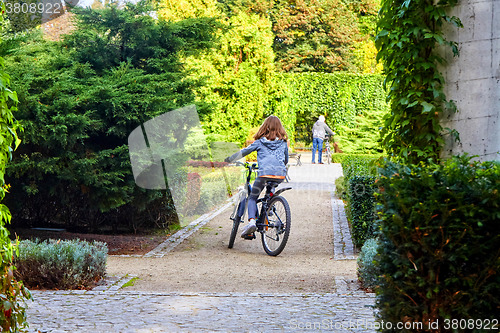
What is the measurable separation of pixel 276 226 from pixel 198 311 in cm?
345

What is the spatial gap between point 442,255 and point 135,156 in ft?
20.0

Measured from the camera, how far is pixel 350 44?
37.4 meters

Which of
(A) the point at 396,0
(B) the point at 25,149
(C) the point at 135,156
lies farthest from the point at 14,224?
(A) the point at 396,0

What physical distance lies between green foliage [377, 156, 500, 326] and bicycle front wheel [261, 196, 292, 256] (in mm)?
4883

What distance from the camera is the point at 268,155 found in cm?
835

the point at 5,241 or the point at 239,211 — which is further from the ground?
the point at 5,241

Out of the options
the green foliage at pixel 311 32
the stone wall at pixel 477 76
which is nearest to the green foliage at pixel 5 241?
the stone wall at pixel 477 76

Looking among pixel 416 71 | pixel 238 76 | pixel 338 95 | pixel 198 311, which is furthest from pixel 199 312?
pixel 338 95

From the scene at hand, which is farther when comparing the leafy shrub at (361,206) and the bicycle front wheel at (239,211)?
the bicycle front wheel at (239,211)

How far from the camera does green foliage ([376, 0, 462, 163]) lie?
14.6 ft

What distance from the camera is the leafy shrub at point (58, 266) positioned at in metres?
6.16

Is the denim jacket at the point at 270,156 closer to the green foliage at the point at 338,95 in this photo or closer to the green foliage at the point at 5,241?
the green foliage at the point at 5,241

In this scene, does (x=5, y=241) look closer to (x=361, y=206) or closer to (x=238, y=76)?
(x=361, y=206)

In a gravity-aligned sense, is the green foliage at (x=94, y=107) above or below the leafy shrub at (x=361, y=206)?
above
